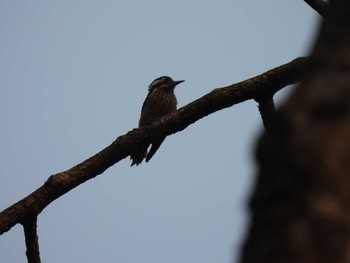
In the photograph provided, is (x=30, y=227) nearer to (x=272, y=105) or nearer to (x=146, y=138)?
(x=146, y=138)

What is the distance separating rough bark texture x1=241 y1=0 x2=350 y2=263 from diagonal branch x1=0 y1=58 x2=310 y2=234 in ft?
10.3

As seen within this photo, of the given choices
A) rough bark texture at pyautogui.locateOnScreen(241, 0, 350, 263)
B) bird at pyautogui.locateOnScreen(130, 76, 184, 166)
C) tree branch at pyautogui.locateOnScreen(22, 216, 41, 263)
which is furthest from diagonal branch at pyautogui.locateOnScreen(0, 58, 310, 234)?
bird at pyautogui.locateOnScreen(130, 76, 184, 166)

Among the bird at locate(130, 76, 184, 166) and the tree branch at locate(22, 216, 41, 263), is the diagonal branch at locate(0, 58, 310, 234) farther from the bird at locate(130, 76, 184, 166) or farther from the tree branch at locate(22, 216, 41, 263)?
the bird at locate(130, 76, 184, 166)

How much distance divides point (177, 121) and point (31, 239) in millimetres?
1443

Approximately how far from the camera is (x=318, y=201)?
33.3 inches

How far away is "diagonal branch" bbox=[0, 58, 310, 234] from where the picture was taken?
3977 mm

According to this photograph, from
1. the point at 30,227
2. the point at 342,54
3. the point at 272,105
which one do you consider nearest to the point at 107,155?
the point at 30,227

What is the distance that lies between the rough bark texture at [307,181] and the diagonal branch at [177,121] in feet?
10.3

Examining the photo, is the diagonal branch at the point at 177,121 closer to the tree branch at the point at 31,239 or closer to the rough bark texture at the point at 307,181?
the tree branch at the point at 31,239

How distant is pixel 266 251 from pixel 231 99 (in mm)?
3384

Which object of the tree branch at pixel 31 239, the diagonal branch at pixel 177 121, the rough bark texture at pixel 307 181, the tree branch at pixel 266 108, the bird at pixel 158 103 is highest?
the bird at pixel 158 103

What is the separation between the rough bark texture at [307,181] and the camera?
33.1 inches

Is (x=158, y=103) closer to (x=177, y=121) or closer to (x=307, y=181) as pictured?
(x=177, y=121)

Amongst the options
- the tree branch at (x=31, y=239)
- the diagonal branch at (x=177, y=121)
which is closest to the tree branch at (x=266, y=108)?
the diagonal branch at (x=177, y=121)
